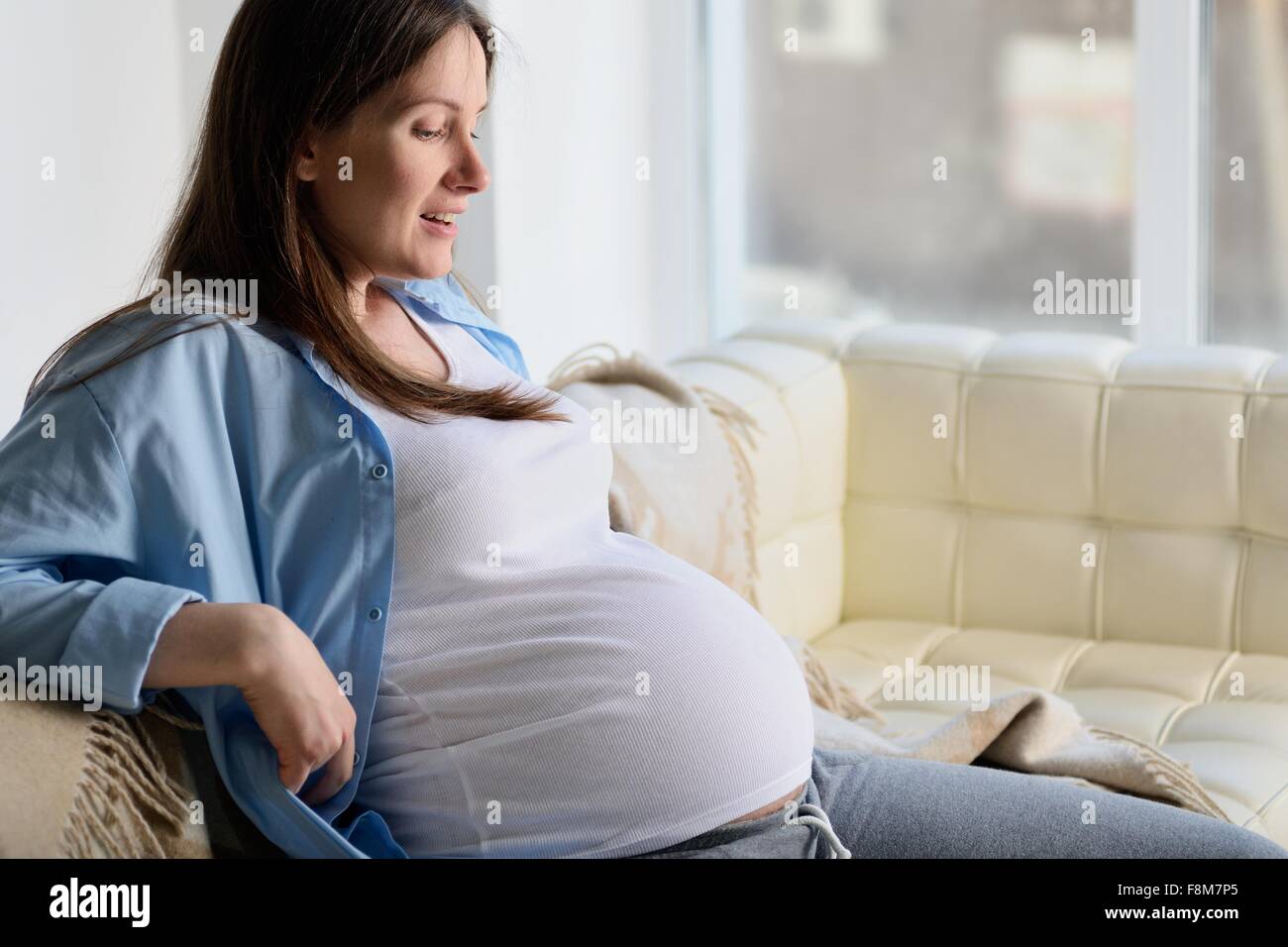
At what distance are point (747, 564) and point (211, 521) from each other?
3.54 ft

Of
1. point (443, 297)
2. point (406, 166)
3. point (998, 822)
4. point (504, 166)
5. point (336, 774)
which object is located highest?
point (504, 166)

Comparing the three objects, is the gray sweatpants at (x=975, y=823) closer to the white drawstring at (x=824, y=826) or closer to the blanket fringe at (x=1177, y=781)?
the white drawstring at (x=824, y=826)

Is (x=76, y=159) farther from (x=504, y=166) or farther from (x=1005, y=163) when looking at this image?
(x=1005, y=163)

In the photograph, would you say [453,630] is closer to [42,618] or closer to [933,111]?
[42,618]

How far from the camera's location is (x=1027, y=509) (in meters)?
2.37

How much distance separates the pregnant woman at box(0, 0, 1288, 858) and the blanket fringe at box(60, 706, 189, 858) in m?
0.04

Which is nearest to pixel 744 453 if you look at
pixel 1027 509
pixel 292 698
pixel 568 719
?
pixel 1027 509

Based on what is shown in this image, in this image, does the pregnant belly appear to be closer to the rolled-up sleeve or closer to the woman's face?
the rolled-up sleeve

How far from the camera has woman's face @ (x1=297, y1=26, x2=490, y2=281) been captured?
1.19 metres

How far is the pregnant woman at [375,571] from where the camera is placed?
1.04 meters

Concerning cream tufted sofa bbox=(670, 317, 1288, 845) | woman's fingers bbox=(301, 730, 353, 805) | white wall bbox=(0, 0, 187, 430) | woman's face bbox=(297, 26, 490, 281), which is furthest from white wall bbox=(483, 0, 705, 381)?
woman's fingers bbox=(301, 730, 353, 805)

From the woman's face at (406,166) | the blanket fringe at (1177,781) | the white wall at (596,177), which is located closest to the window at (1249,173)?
the white wall at (596,177)

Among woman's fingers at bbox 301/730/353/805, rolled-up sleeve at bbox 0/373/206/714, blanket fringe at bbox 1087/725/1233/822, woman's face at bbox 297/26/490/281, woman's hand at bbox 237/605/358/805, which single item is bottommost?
blanket fringe at bbox 1087/725/1233/822
